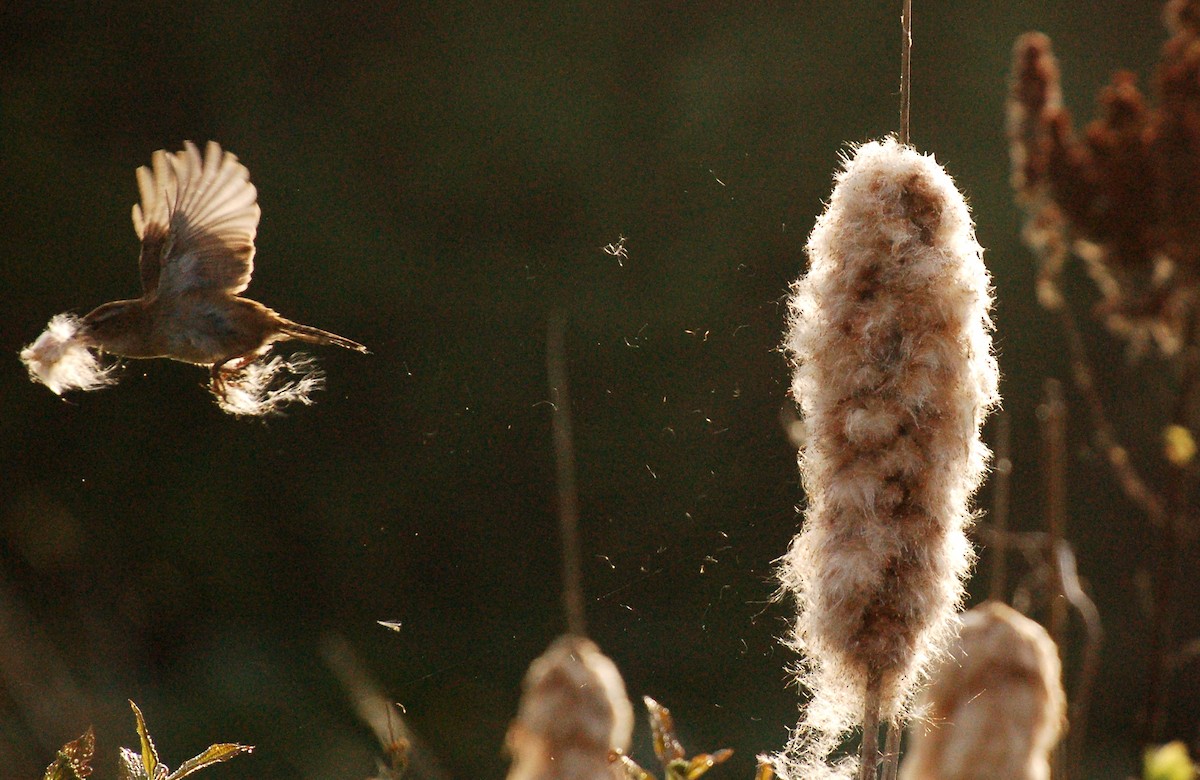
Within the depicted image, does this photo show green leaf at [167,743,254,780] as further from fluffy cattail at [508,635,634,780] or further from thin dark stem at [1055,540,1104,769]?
thin dark stem at [1055,540,1104,769]

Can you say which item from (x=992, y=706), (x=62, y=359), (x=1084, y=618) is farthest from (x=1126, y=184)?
(x=62, y=359)

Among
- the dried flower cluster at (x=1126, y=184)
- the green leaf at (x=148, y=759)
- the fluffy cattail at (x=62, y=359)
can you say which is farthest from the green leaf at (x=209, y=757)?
the dried flower cluster at (x=1126, y=184)

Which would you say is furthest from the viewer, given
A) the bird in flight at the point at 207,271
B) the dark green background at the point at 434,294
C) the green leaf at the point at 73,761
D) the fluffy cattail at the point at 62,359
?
the dark green background at the point at 434,294

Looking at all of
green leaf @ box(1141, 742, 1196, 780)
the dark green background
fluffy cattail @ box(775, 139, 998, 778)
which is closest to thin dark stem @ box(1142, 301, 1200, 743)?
fluffy cattail @ box(775, 139, 998, 778)

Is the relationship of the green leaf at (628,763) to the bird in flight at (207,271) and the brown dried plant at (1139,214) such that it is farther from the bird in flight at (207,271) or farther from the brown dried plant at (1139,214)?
the brown dried plant at (1139,214)

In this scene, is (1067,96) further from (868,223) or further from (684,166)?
(868,223)

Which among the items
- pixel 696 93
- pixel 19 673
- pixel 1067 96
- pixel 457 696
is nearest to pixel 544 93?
pixel 696 93
